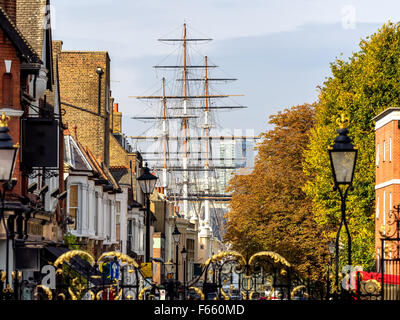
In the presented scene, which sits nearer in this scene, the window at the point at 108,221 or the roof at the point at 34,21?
the roof at the point at 34,21

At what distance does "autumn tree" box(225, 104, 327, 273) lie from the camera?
69625 millimetres

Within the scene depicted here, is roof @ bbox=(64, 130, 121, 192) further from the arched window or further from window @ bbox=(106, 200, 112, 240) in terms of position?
the arched window

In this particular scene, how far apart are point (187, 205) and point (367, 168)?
13976 centimetres

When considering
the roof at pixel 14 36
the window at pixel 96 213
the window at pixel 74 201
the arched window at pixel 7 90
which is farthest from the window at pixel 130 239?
the arched window at pixel 7 90

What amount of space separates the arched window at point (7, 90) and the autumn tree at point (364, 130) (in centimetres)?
2874

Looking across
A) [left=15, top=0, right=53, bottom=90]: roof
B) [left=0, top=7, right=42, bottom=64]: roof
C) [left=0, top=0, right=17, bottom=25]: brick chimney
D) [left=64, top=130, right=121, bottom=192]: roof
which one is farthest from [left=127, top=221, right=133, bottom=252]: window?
[left=0, top=7, right=42, bottom=64]: roof

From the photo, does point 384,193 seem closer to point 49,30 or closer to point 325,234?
point 325,234

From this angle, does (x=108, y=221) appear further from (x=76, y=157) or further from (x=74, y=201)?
(x=74, y=201)

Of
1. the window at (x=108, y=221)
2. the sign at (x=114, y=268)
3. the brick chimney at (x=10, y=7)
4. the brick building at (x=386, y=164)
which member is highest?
the brick chimney at (x=10, y=7)

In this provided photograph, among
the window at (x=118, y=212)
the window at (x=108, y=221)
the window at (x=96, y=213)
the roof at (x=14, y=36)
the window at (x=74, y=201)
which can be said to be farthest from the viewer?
the window at (x=118, y=212)

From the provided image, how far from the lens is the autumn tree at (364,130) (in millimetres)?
57312

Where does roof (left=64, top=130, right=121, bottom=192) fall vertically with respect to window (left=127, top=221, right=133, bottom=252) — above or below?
above

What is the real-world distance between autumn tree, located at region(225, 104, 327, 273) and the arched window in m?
38.4

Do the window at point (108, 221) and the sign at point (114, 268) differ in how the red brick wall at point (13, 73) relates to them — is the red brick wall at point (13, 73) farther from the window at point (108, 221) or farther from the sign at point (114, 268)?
the window at point (108, 221)
